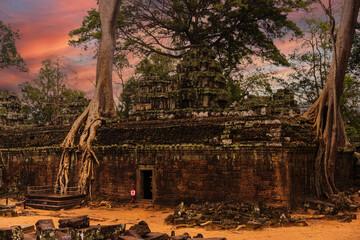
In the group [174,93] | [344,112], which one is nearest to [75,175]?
[174,93]

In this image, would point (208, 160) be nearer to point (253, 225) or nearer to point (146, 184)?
point (253, 225)

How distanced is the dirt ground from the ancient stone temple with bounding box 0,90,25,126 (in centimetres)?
1239

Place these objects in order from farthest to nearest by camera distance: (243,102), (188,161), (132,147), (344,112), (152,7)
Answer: (344,112)
(152,7)
(243,102)
(132,147)
(188,161)

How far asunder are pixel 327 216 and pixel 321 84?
16767 millimetres

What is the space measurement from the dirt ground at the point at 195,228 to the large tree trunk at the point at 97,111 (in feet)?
6.67

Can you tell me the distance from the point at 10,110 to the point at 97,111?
397 inches

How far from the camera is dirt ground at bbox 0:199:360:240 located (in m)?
8.30

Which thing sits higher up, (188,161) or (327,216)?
(188,161)

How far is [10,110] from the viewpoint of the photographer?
2417 cm

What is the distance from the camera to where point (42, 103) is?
106 ft

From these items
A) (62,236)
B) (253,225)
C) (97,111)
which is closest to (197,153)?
(253,225)

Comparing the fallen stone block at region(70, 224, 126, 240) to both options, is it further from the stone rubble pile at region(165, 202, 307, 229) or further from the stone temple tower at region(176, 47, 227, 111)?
the stone temple tower at region(176, 47, 227, 111)

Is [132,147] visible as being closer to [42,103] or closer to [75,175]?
[75,175]

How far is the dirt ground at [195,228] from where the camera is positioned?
8.30 m
